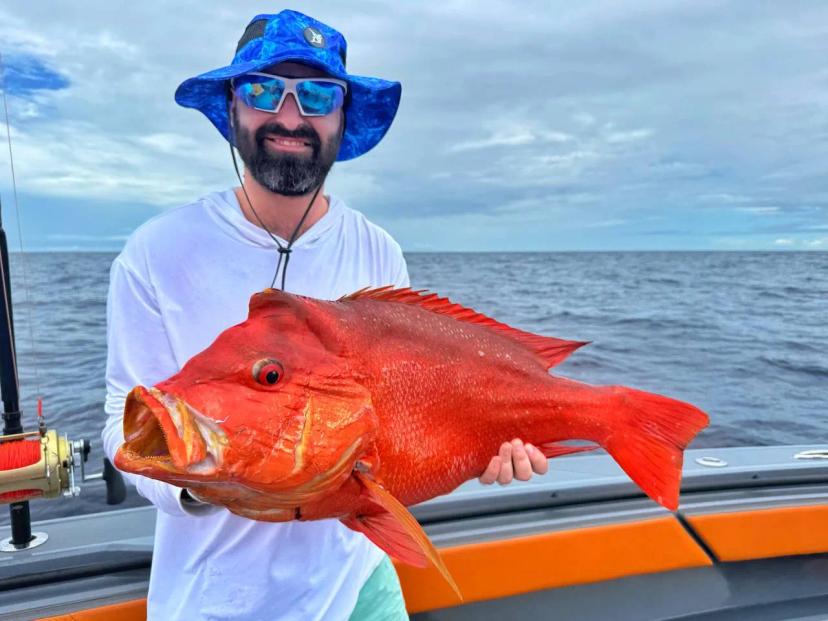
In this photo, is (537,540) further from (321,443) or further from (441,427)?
(321,443)

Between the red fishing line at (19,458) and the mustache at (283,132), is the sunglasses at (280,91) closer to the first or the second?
the mustache at (283,132)

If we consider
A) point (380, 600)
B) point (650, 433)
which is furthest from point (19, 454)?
point (650, 433)

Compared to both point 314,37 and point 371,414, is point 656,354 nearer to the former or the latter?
point 314,37

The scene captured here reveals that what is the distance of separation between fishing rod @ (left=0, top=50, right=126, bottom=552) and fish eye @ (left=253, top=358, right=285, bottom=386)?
1385 mm

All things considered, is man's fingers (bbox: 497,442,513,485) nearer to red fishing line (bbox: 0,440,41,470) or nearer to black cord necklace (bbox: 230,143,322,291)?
black cord necklace (bbox: 230,143,322,291)

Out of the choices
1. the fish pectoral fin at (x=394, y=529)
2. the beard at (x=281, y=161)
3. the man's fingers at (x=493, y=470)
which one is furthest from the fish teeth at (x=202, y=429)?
the beard at (x=281, y=161)

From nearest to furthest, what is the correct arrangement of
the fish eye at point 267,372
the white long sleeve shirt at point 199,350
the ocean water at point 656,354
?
the fish eye at point 267,372 → the white long sleeve shirt at point 199,350 → the ocean water at point 656,354

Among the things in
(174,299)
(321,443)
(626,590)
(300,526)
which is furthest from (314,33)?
(626,590)

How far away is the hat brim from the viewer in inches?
66.2

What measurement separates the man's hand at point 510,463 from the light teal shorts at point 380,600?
1.96 feet

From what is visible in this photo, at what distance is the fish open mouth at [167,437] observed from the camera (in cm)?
99

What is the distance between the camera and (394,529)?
1259 mm

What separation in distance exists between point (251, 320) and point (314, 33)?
957 mm

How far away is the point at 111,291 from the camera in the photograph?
5.49ft
